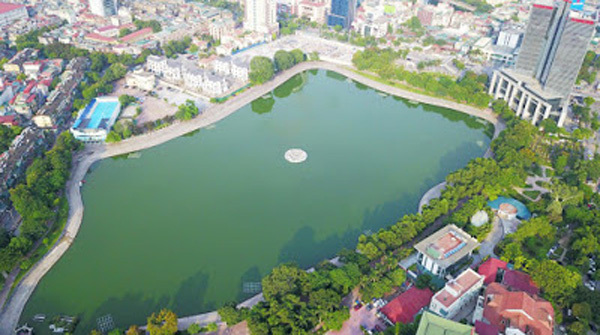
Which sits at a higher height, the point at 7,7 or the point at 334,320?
the point at 7,7

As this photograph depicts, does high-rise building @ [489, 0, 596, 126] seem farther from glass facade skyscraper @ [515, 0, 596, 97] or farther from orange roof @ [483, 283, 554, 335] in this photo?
orange roof @ [483, 283, 554, 335]

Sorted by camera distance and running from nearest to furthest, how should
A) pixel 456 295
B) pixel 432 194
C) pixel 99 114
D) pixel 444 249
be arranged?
1. pixel 456 295
2. pixel 444 249
3. pixel 432 194
4. pixel 99 114

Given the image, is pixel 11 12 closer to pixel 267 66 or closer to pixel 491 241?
pixel 267 66

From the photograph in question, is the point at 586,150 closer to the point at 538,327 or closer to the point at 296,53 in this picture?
the point at 538,327

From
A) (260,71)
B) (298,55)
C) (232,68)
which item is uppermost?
(298,55)

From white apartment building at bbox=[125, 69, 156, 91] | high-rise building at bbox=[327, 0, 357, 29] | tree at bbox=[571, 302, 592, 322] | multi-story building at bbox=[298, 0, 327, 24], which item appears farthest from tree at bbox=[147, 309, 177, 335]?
multi-story building at bbox=[298, 0, 327, 24]

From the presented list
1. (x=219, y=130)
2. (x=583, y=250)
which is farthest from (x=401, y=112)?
(x=583, y=250)

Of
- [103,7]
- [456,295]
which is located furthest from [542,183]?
[103,7]
